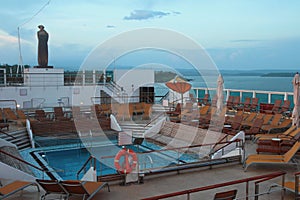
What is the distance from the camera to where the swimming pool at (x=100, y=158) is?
24.1 ft

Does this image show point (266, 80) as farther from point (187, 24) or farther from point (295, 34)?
point (187, 24)

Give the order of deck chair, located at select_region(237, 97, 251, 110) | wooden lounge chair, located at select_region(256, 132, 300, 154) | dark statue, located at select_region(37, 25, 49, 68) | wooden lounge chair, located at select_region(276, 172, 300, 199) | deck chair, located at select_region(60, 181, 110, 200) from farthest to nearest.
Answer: dark statue, located at select_region(37, 25, 49, 68)
deck chair, located at select_region(237, 97, 251, 110)
wooden lounge chair, located at select_region(256, 132, 300, 154)
deck chair, located at select_region(60, 181, 110, 200)
wooden lounge chair, located at select_region(276, 172, 300, 199)

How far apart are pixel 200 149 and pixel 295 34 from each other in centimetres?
1413

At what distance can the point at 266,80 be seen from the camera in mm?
27469

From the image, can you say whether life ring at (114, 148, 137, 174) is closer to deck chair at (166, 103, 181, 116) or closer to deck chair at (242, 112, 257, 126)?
deck chair at (242, 112, 257, 126)

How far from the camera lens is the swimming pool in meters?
7.35

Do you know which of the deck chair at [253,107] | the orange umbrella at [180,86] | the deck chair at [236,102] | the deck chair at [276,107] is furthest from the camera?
the orange umbrella at [180,86]

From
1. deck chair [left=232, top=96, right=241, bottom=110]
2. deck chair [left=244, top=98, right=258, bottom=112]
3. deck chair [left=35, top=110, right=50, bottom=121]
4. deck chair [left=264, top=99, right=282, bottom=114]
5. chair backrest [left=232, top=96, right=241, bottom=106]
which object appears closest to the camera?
deck chair [left=264, top=99, right=282, bottom=114]

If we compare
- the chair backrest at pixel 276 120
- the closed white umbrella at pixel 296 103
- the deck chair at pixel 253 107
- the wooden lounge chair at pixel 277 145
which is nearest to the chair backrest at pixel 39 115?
the deck chair at pixel 253 107

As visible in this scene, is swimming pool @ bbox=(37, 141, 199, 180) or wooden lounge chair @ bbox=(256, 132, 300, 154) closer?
swimming pool @ bbox=(37, 141, 199, 180)

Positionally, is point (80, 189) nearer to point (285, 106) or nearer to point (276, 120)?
point (276, 120)

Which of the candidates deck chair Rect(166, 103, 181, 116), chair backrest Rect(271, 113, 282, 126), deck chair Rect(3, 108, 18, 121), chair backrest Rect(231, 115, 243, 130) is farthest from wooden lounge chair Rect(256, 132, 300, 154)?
deck chair Rect(3, 108, 18, 121)

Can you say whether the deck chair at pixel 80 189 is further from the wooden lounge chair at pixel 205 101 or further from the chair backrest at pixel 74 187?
the wooden lounge chair at pixel 205 101

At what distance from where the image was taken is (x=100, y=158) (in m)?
8.66
